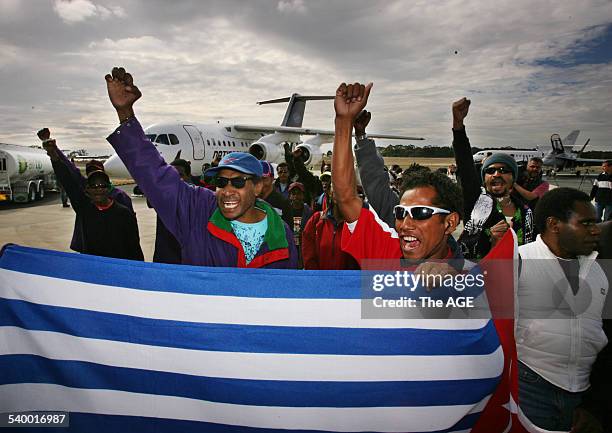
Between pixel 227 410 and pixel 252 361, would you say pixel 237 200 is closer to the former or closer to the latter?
pixel 252 361

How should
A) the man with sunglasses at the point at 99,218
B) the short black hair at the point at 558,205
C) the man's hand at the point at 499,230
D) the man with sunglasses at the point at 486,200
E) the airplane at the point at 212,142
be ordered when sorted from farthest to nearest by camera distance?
the airplane at the point at 212,142, the man with sunglasses at the point at 99,218, the man with sunglasses at the point at 486,200, the man's hand at the point at 499,230, the short black hair at the point at 558,205

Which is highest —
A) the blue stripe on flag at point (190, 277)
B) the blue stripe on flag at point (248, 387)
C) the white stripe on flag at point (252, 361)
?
the blue stripe on flag at point (190, 277)

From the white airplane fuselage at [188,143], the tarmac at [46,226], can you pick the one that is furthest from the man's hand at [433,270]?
the white airplane fuselage at [188,143]

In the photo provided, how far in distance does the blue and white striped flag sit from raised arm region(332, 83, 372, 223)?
16.6 inches

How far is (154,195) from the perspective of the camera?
254 cm

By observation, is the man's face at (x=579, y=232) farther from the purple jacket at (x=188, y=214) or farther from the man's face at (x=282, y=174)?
the man's face at (x=282, y=174)

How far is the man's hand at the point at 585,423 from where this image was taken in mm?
1805

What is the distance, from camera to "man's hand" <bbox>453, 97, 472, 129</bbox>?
3.63 meters

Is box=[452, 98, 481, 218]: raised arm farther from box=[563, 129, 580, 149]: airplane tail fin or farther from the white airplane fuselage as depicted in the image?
box=[563, 129, 580, 149]: airplane tail fin

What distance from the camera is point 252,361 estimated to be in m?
1.91

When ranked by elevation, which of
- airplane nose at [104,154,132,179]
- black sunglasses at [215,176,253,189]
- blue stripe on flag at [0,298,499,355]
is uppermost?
airplane nose at [104,154,132,179]

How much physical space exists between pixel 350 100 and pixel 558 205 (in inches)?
48.3

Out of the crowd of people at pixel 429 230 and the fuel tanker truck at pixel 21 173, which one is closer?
the crowd of people at pixel 429 230

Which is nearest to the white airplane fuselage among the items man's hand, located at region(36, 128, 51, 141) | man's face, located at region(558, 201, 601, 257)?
man's hand, located at region(36, 128, 51, 141)
